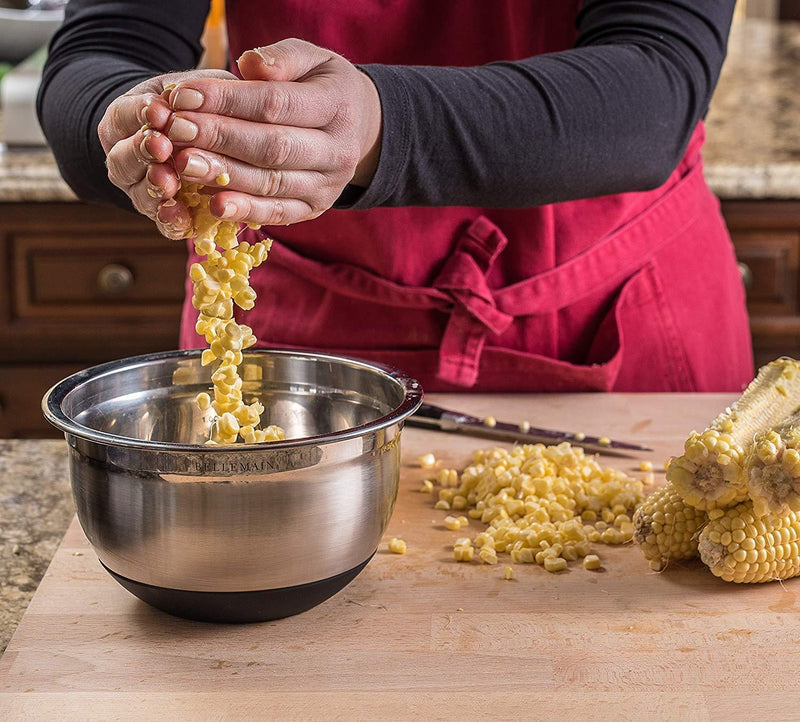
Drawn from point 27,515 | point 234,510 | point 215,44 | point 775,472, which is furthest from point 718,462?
point 215,44

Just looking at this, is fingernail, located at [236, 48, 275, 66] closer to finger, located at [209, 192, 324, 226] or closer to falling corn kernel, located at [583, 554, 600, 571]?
finger, located at [209, 192, 324, 226]

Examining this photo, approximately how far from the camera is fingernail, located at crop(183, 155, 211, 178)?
68cm

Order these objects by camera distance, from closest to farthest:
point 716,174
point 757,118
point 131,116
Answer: point 131,116, point 716,174, point 757,118

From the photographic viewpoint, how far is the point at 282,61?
2.39ft

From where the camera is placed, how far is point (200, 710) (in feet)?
2.11

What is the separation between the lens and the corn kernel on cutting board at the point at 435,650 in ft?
2.12

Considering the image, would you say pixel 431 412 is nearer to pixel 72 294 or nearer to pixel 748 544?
pixel 748 544

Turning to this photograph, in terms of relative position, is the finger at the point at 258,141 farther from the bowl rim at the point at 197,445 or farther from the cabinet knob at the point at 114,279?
the cabinet knob at the point at 114,279

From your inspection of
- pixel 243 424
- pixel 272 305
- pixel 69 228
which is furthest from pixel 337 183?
pixel 69 228

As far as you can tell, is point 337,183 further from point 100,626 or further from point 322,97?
point 100,626

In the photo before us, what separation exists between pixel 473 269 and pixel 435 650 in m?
0.56

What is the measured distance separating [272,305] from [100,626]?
565 millimetres

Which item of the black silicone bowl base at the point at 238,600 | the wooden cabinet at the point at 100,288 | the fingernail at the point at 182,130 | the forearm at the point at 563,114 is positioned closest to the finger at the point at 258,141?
the fingernail at the point at 182,130

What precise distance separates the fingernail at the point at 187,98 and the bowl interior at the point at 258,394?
23 cm
